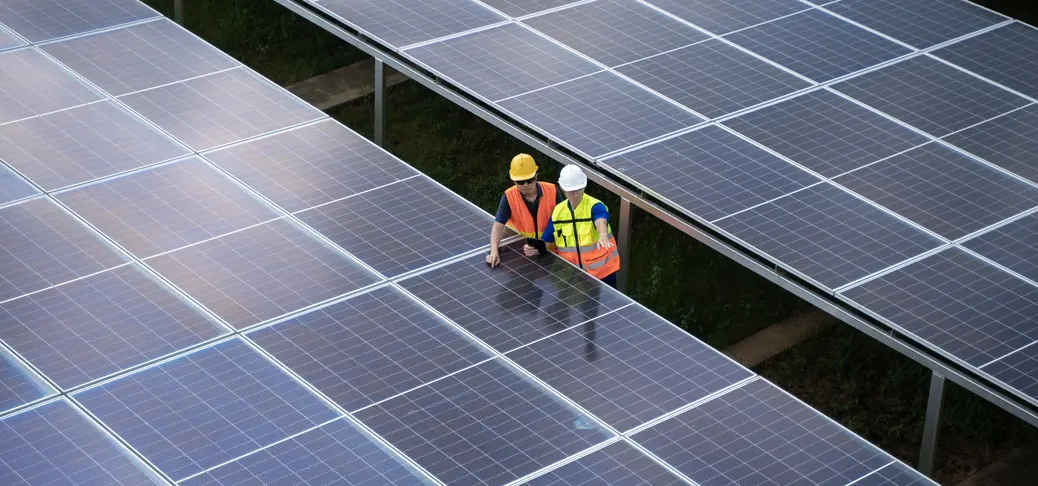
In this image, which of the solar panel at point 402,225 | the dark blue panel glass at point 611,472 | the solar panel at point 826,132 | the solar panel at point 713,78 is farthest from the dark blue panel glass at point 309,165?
the dark blue panel glass at point 611,472

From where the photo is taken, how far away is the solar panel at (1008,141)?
1432 centimetres

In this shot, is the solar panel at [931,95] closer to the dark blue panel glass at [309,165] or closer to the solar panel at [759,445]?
the dark blue panel glass at [309,165]

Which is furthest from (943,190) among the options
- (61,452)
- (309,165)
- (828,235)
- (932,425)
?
(61,452)

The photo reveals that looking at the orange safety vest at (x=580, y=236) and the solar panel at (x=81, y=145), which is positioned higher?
the orange safety vest at (x=580, y=236)

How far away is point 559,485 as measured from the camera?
387 inches

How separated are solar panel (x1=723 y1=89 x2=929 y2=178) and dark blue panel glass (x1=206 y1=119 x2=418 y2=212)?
144 inches

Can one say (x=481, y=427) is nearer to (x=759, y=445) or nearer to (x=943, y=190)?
(x=759, y=445)

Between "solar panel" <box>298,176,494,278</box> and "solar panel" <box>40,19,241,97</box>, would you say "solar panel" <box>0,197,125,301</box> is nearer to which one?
"solar panel" <box>298,176,494,278</box>

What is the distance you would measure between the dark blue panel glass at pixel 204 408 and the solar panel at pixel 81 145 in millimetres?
3447

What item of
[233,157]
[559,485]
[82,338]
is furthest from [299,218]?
[559,485]

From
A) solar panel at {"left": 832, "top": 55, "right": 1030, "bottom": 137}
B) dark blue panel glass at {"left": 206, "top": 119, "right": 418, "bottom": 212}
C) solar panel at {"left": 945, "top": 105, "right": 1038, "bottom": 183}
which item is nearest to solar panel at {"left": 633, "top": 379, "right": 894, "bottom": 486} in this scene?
dark blue panel glass at {"left": 206, "top": 119, "right": 418, "bottom": 212}

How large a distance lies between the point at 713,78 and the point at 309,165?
15.1 feet

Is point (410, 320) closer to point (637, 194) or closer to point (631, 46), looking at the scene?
point (637, 194)

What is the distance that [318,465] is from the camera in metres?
9.91
